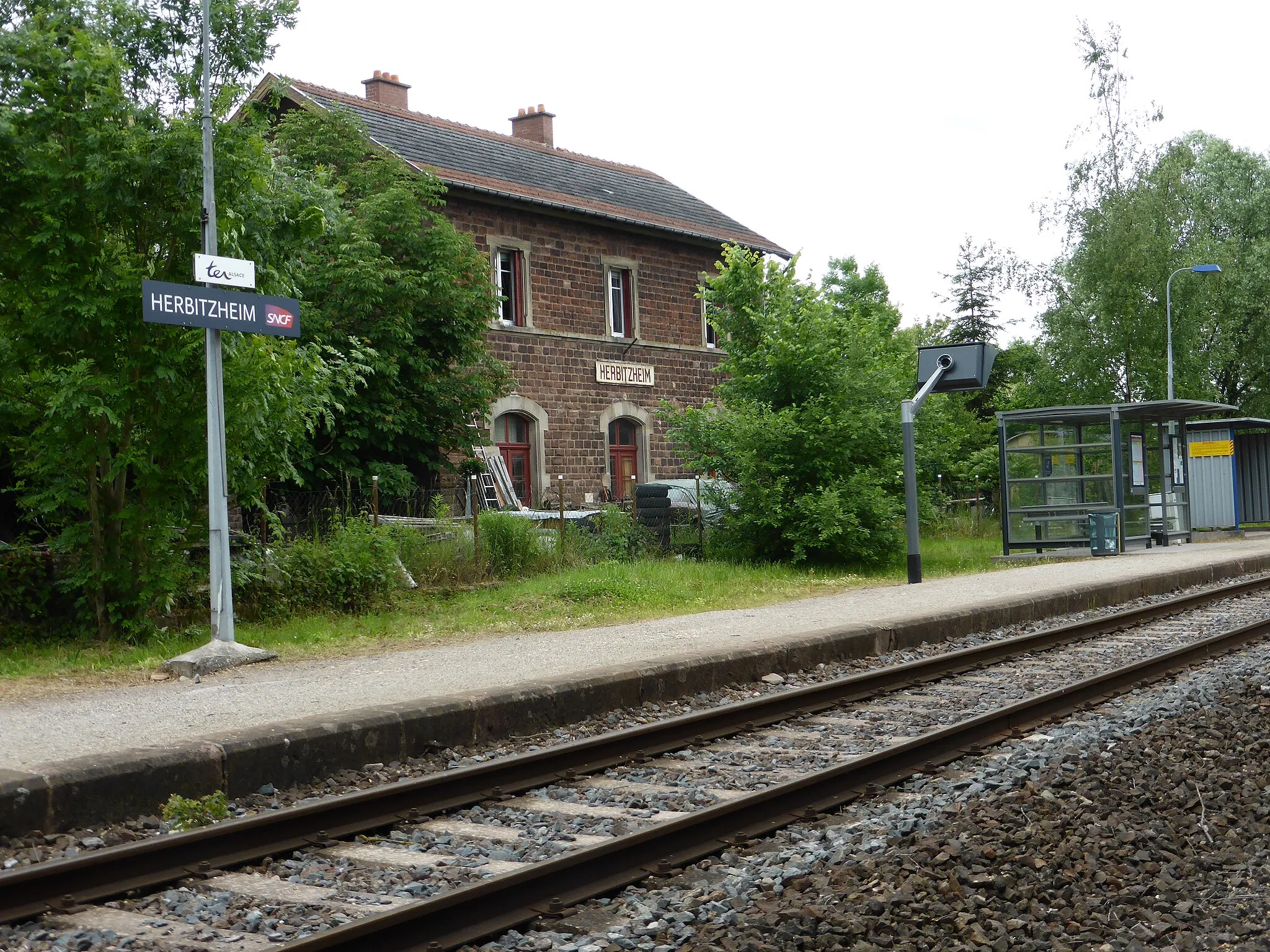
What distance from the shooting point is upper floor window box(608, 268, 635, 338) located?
1156 inches

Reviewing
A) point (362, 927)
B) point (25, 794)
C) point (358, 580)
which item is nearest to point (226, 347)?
point (358, 580)

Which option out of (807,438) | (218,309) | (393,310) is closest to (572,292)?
(393,310)

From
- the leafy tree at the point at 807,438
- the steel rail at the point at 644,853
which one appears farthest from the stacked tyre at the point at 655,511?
the steel rail at the point at 644,853

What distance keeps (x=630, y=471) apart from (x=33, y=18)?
62.1 ft

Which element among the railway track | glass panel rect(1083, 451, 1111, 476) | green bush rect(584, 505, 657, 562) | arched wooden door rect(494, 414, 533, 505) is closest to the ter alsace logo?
the railway track

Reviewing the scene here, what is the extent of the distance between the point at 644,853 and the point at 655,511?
15.1 m

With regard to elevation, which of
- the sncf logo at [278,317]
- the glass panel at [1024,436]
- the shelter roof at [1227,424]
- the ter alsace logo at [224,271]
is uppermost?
the ter alsace logo at [224,271]

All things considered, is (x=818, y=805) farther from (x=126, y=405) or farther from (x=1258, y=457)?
(x=1258, y=457)

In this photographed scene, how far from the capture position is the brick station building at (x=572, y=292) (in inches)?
1038

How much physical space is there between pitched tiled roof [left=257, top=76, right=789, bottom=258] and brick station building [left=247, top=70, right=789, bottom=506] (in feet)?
0.20

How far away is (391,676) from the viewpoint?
9594 millimetres

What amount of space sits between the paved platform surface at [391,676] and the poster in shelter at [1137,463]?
7.80 meters

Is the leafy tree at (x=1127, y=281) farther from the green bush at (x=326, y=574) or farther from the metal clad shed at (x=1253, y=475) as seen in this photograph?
the green bush at (x=326, y=574)

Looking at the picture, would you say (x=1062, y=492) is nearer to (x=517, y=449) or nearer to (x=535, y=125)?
(x=517, y=449)
